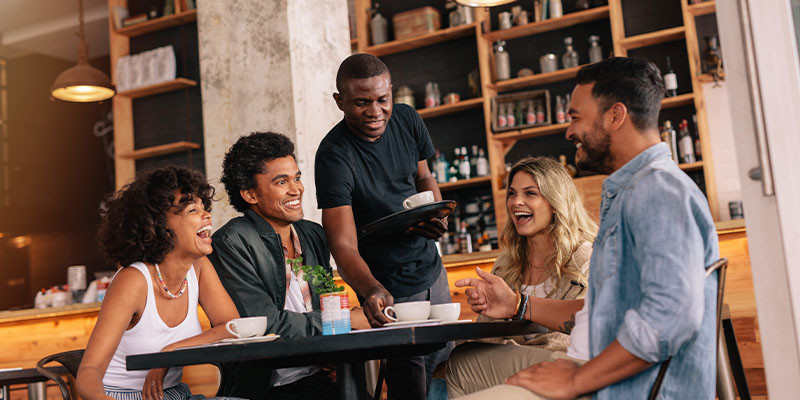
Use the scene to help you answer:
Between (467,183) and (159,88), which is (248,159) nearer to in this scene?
(467,183)

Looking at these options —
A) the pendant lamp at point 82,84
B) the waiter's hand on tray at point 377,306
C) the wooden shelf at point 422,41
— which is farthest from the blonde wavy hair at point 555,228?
the pendant lamp at point 82,84

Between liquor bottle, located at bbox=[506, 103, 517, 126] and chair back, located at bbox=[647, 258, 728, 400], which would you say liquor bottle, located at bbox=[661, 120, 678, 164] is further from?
chair back, located at bbox=[647, 258, 728, 400]

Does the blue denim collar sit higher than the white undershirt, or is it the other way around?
the blue denim collar

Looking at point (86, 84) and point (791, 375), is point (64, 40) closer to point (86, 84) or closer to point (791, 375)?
point (86, 84)

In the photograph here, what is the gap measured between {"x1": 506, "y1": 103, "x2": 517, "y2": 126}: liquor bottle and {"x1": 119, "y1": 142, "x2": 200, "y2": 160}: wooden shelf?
286 centimetres

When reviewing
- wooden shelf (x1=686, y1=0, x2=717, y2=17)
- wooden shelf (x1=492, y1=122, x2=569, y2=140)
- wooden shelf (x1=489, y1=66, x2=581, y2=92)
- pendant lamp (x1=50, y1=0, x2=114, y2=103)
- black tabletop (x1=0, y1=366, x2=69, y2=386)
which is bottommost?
black tabletop (x1=0, y1=366, x2=69, y2=386)

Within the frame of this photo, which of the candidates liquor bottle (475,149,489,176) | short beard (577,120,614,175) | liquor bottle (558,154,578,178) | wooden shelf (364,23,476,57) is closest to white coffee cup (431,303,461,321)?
short beard (577,120,614,175)

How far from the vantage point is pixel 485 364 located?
2016 millimetres

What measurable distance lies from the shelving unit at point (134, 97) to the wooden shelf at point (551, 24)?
2843 millimetres

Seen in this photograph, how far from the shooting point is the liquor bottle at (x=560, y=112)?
572 cm

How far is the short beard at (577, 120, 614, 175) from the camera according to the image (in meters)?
1.59

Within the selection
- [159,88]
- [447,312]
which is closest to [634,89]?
[447,312]

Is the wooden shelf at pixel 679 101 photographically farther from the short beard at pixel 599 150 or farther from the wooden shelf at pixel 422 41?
the short beard at pixel 599 150

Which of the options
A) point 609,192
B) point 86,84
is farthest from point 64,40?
point 609,192
